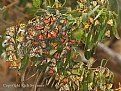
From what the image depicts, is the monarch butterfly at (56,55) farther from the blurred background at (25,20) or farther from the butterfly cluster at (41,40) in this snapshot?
the blurred background at (25,20)

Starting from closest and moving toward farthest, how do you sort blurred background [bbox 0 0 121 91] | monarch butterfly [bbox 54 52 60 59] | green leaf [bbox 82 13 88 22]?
green leaf [bbox 82 13 88 22], monarch butterfly [bbox 54 52 60 59], blurred background [bbox 0 0 121 91]

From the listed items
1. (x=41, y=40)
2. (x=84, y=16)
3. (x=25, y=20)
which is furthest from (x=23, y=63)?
(x=25, y=20)

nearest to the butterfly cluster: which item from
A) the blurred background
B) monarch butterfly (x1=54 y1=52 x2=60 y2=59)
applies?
monarch butterfly (x1=54 y1=52 x2=60 y2=59)

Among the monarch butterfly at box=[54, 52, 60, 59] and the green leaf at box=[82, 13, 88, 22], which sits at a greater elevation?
the green leaf at box=[82, 13, 88, 22]

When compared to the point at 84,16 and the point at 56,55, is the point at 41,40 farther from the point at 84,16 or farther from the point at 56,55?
the point at 84,16

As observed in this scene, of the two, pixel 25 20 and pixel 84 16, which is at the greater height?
pixel 84 16

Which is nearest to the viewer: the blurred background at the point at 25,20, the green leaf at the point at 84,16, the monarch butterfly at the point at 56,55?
the green leaf at the point at 84,16

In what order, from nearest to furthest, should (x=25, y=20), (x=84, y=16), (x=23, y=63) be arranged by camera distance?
(x=84, y=16) → (x=23, y=63) → (x=25, y=20)

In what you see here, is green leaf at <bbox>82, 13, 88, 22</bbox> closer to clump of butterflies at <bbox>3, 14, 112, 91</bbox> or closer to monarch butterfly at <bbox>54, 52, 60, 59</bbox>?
A: clump of butterflies at <bbox>3, 14, 112, 91</bbox>

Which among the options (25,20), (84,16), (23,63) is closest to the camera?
(84,16)

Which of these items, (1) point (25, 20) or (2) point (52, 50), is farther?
(1) point (25, 20)

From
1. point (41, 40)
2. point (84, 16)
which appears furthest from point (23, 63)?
point (84, 16)

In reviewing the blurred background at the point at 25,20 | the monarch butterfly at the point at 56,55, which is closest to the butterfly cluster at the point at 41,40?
the monarch butterfly at the point at 56,55
